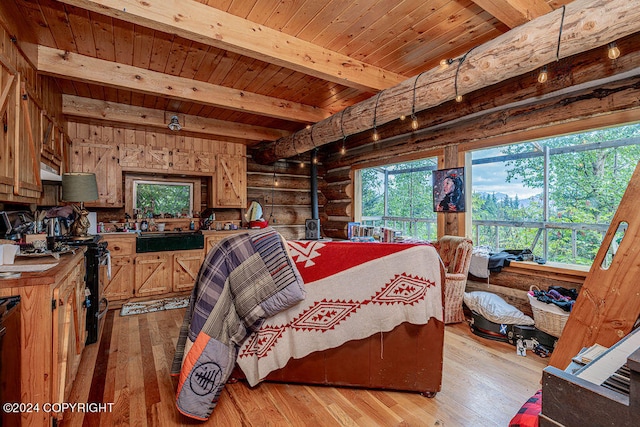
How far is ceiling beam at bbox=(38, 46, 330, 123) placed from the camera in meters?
2.77

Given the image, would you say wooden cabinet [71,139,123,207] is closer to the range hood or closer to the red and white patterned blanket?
the range hood

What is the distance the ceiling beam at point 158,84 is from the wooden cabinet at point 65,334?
1.85 m

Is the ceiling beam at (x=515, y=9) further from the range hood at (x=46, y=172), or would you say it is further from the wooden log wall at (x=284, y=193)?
the wooden log wall at (x=284, y=193)

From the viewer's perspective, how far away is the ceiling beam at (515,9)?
→ 184cm

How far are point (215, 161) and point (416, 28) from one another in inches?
154

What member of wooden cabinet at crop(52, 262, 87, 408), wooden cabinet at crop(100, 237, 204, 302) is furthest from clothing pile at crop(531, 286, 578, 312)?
wooden cabinet at crop(100, 237, 204, 302)

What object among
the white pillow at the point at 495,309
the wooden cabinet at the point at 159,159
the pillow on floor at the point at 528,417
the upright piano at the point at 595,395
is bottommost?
the white pillow at the point at 495,309

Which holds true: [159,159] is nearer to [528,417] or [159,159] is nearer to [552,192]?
[528,417]

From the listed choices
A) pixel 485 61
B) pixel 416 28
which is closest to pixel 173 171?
pixel 416 28

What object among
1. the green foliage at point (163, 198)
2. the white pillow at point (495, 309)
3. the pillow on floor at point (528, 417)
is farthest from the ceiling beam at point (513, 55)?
the green foliage at point (163, 198)

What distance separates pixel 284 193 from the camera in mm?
6309

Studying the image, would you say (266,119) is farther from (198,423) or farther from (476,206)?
(198,423)

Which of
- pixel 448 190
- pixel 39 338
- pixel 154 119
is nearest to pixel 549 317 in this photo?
pixel 448 190

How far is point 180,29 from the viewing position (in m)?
2.07
